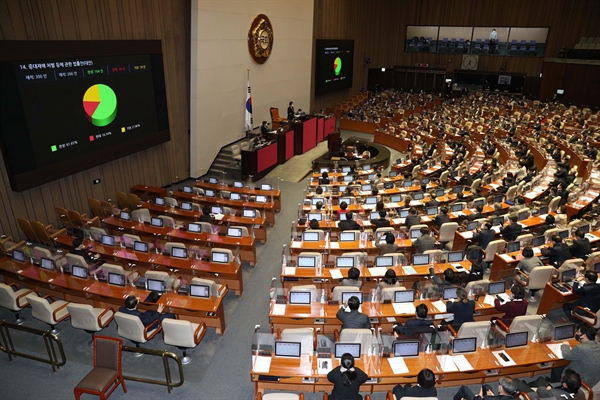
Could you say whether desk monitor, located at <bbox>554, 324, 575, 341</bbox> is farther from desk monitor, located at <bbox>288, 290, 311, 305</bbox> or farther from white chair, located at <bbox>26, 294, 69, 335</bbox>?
white chair, located at <bbox>26, 294, 69, 335</bbox>

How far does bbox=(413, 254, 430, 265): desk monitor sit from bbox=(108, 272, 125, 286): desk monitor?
243 inches

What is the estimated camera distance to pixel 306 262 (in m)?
8.91

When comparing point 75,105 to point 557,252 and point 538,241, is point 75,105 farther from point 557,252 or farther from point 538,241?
point 557,252

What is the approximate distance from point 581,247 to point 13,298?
1216 centimetres

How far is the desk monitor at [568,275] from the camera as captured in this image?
8.55 metres

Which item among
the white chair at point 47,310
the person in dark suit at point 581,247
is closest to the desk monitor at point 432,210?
the person in dark suit at point 581,247

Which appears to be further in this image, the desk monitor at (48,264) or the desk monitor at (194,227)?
the desk monitor at (194,227)

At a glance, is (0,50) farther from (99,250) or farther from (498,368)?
(498,368)

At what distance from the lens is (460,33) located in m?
35.2

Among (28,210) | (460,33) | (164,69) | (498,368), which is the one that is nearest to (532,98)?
(460,33)

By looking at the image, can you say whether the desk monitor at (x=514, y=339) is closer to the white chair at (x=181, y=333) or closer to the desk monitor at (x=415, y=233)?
the desk monitor at (x=415, y=233)

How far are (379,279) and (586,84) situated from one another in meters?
27.4

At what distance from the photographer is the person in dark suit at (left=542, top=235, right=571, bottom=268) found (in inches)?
367

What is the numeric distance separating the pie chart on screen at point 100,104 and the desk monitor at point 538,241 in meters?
12.9
